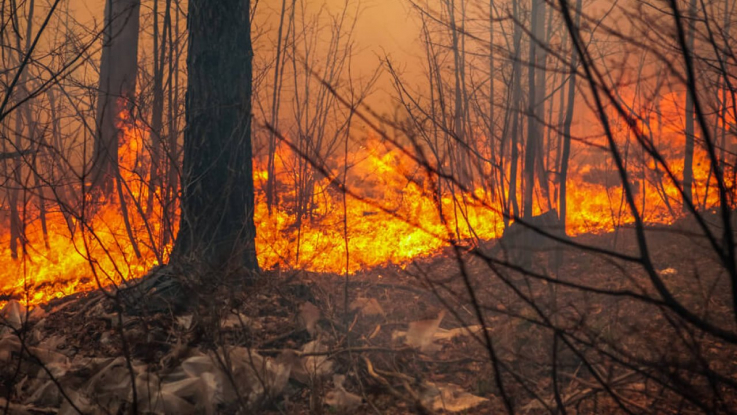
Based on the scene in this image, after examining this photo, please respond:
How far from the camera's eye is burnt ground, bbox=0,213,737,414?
252 cm

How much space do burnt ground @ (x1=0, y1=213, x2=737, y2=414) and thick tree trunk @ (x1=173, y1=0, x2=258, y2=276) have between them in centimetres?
76

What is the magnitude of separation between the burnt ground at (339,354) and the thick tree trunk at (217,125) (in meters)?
0.76

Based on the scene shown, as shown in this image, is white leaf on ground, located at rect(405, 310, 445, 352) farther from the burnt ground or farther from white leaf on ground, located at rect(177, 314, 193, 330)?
white leaf on ground, located at rect(177, 314, 193, 330)

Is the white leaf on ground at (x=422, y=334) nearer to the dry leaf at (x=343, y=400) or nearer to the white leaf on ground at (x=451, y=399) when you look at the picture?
the white leaf on ground at (x=451, y=399)

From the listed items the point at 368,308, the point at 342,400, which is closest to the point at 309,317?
Result: the point at 368,308

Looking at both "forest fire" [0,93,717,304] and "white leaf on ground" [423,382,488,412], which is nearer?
"white leaf on ground" [423,382,488,412]

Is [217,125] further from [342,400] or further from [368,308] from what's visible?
[342,400]

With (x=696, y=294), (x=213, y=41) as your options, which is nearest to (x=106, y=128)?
(x=213, y=41)

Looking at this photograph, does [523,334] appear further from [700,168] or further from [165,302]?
[700,168]

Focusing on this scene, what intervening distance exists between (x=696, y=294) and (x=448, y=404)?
2429mm

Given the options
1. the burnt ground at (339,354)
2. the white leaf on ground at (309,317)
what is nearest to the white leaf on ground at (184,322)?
the burnt ground at (339,354)

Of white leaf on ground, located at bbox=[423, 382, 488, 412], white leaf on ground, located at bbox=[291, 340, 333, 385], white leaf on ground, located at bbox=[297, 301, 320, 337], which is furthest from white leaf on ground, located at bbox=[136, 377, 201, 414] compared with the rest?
white leaf on ground, located at bbox=[423, 382, 488, 412]

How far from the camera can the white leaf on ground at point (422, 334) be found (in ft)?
10.9

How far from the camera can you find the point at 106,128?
982 centimetres
